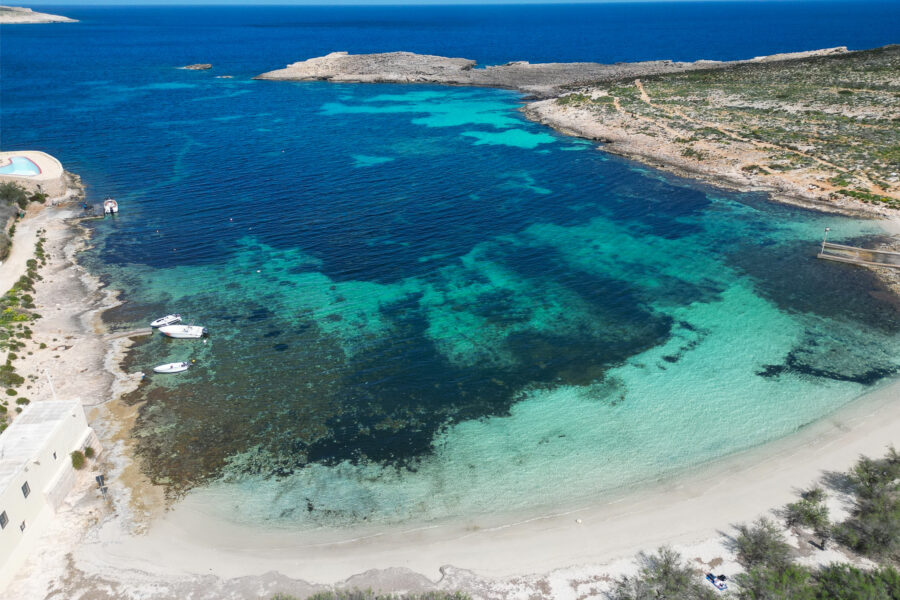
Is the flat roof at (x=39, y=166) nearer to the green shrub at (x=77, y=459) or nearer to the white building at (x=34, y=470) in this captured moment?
the white building at (x=34, y=470)

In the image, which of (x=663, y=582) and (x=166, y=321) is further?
(x=166, y=321)

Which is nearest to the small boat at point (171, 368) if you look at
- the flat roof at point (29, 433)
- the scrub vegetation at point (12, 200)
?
the flat roof at point (29, 433)

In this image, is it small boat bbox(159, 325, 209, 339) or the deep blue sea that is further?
small boat bbox(159, 325, 209, 339)

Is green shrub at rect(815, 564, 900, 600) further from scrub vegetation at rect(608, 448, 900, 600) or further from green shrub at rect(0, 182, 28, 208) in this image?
green shrub at rect(0, 182, 28, 208)

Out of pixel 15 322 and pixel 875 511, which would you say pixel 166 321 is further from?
pixel 875 511

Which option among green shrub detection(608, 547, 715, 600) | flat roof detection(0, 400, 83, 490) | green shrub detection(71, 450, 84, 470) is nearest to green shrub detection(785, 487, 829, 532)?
green shrub detection(608, 547, 715, 600)

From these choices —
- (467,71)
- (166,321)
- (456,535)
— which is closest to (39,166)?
(166,321)
